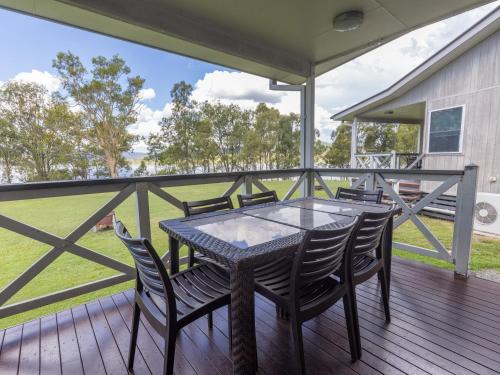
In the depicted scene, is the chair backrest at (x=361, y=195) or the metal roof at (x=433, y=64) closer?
the chair backrest at (x=361, y=195)

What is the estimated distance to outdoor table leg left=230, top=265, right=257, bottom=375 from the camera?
1.20 m

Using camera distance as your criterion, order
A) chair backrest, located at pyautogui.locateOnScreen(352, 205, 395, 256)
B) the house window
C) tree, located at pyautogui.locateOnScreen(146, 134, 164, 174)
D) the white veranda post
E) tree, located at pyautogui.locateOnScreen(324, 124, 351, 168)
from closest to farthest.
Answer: chair backrest, located at pyautogui.locateOnScreen(352, 205, 395, 256) < the white veranda post < the house window < tree, located at pyautogui.locateOnScreen(146, 134, 164, 174) < tree, located at pyautogui.locateOnScreen(324, 124, 351, 168)

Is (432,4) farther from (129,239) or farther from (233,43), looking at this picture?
(129,239)

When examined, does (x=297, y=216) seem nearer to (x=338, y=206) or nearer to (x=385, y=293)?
(x=338, y=206)

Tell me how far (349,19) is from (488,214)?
14.1 feet

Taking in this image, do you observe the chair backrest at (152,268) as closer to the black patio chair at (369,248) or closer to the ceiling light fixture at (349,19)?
the black patio chair at (369,248)

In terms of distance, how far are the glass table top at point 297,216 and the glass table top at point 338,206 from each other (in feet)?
0.40

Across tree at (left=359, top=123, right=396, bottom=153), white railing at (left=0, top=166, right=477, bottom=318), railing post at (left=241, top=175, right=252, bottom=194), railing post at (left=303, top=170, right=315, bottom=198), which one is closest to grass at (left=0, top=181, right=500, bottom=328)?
white railing at (left=0, top=166, right=477, bottom=318)

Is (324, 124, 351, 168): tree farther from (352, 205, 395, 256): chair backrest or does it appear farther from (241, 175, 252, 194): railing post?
(352, 205, 395, 256): chair backrest

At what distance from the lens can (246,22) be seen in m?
2.84

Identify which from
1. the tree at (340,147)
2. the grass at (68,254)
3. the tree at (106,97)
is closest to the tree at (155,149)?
the tree at (106,97)

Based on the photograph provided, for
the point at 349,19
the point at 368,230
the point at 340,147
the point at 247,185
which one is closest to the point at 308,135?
the point at 247,185

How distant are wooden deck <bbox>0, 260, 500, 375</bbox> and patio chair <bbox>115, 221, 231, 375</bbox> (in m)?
0.32

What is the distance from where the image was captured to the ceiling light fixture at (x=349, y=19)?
2.66 m
